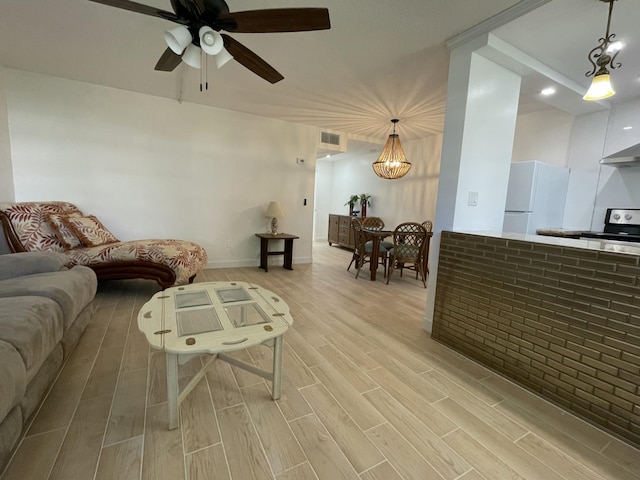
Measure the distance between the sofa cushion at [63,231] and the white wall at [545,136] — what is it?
231 inches

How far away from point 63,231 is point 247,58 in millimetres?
2849

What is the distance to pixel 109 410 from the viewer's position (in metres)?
1.43

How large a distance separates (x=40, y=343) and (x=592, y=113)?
5.49m

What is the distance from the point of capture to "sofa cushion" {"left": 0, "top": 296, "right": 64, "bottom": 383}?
1.19 m

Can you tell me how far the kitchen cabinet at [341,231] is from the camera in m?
6.51

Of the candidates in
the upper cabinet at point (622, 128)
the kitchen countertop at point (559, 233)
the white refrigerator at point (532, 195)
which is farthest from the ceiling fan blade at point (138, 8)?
the upper cabinet at point (622, 128)

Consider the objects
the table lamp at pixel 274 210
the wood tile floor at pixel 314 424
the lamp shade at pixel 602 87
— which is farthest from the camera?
the table lamp at pixel 274 210

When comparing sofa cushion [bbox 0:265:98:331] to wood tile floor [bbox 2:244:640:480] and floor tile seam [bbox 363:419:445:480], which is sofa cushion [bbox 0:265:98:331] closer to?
wood tile floor [bbox 2:244:640:480]

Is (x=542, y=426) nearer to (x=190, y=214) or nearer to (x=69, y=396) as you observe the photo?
(x=69, y=396)

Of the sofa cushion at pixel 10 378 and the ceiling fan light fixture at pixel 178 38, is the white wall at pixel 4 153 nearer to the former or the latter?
the ceiling fan light fixture at pixel 178 38

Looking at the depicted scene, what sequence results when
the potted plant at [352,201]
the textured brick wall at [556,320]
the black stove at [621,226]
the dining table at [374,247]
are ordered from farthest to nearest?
the potted plant at [352,201]
the dining table at [374,247]
the black stove at [621,226]
the textured brick wall at [556,320]

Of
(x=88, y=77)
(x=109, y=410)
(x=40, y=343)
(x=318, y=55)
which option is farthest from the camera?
(x=88, y=77)

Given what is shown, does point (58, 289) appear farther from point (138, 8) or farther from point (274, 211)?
point (274, 211)

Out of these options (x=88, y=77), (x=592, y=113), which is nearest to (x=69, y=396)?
(x=88, y=77)
